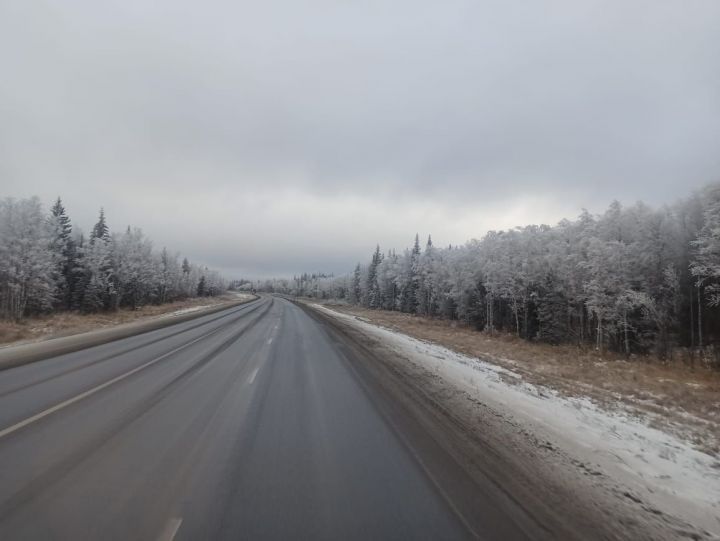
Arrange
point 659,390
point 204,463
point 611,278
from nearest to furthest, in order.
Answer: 1. point 204,463
2. point 659,390
3. point 611,278

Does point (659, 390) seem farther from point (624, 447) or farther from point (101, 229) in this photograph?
point (101, 229)

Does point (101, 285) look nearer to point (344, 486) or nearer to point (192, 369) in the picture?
point (192, 369)

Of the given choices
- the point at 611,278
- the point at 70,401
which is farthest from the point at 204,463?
the point at 611,278

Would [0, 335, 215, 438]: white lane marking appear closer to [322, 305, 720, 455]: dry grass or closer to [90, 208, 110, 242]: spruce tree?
[322, 305, 720, 455]: dry grass

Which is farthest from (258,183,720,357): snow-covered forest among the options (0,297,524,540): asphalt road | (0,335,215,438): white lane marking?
(0,335,215,438): white lane marking

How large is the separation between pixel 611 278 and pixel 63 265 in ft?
219

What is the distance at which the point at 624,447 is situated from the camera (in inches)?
254

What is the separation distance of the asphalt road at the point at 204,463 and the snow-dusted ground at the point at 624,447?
108 inches

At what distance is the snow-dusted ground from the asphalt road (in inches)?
108

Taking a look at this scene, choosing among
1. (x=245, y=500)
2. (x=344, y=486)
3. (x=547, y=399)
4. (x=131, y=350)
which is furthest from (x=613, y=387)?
(x=131, y=350)

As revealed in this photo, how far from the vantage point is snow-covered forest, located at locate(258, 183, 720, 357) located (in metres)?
30.0

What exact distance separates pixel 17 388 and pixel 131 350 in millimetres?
5841

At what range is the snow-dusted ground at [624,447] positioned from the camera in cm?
471

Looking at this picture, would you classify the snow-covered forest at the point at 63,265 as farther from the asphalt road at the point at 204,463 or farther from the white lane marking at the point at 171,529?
the white lane marking at the point at 171,529
